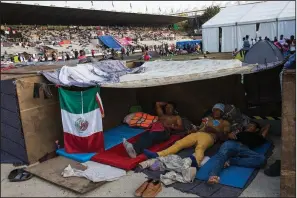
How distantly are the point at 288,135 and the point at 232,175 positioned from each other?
3.33ft

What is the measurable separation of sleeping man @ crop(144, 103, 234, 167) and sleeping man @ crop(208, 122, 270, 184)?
25cm

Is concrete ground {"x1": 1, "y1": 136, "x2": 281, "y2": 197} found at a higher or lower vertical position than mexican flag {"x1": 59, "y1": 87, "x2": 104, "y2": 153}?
lower

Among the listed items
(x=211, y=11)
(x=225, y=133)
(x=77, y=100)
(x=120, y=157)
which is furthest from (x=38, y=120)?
(x=211, y=11)

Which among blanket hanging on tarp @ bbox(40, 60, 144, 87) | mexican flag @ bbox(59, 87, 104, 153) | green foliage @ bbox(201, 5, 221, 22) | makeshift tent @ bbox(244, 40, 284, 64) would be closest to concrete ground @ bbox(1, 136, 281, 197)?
mexican flag @ bbox(59, 87, 104, 153)

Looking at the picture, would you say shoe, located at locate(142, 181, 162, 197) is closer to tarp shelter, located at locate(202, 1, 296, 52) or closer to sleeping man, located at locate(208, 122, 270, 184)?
sleeping man, located at locate(208, 122, 270, 184)

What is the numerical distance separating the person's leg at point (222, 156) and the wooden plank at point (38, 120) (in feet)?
9.13

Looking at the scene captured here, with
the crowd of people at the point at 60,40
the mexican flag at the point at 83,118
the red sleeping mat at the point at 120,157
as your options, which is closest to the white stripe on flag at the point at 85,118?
the mexican flag at the point at 83,118

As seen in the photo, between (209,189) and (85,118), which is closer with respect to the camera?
(209,189)

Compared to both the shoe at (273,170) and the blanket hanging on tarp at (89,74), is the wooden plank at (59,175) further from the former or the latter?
the shoe at (273,170)

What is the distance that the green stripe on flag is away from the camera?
15.3ft

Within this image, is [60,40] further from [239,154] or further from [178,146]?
[239,154]

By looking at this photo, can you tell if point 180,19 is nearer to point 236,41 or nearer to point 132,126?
point 236,41

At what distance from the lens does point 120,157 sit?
4.47 metres

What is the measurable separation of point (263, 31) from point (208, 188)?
1157cm
